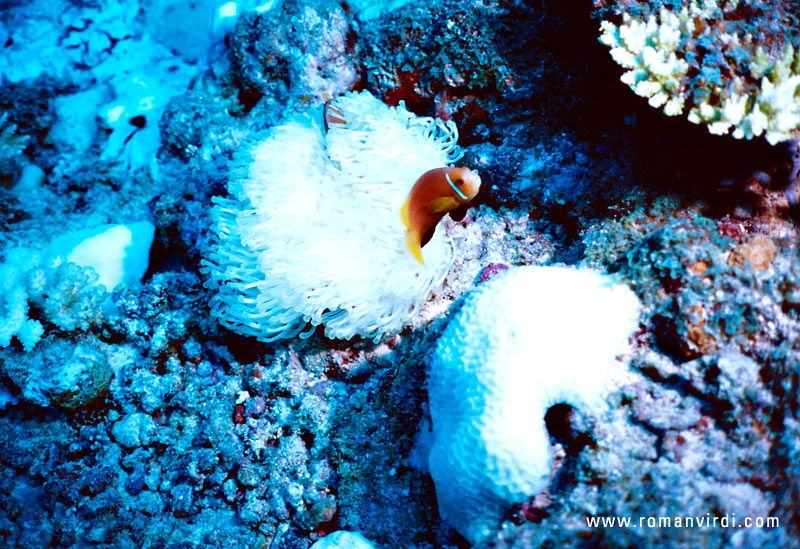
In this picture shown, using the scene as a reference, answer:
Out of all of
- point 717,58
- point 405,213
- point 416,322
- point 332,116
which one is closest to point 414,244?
point 405,213

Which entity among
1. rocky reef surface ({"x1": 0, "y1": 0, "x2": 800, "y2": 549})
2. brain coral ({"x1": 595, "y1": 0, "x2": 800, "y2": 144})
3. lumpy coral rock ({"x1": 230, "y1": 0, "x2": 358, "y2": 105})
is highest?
brain coral ({"x1": 595, "y1": 0, "x2": 800, "y2": 144})

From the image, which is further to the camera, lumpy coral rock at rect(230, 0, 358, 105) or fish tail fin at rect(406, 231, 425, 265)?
lumpy coral rock at rect(230, 0, 358, 105)

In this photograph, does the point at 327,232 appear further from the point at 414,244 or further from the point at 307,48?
the point at 307,48

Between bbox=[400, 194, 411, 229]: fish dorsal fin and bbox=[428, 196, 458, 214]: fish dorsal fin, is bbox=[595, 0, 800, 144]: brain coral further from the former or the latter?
bbox=[400, 194, 411, 229]: fish dorsal fin

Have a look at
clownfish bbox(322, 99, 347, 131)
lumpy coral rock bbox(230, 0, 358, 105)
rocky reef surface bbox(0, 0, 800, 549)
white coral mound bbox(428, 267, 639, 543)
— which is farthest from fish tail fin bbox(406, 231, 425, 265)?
lumpy coral rock bbox(230, 0, 358, 105)

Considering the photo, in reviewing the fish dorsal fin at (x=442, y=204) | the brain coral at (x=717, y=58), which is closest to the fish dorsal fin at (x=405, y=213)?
the fish dorsal fin at (x=442, y=204)

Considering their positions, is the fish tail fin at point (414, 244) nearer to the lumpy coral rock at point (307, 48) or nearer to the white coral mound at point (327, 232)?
the white coral mound at point (327, 232)
